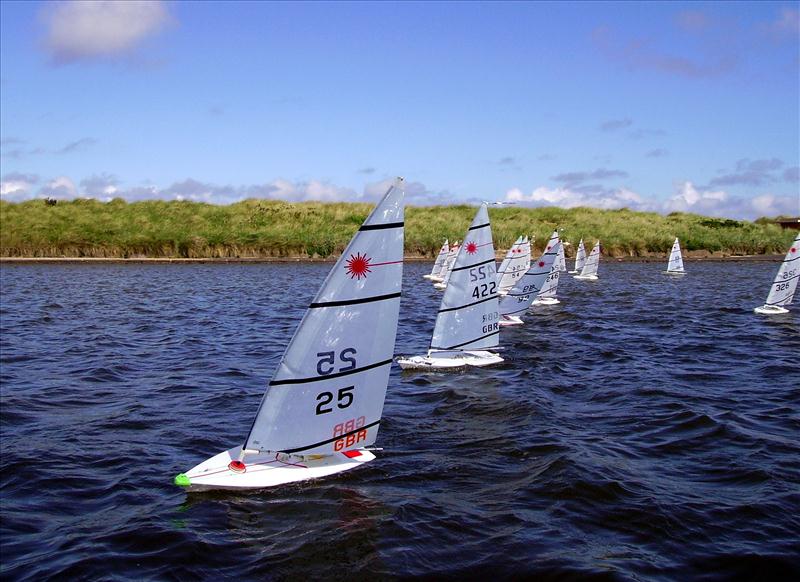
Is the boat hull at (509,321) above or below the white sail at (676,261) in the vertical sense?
below

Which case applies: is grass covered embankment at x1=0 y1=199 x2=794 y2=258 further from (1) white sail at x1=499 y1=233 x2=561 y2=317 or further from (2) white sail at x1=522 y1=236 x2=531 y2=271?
(1) white sail at x1=499 y1=233 x2=561 y2=317

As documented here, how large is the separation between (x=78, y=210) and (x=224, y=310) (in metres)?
58.4

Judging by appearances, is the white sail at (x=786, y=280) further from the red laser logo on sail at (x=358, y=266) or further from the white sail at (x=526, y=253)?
the red laser logo on sail at (x=358, y=266)

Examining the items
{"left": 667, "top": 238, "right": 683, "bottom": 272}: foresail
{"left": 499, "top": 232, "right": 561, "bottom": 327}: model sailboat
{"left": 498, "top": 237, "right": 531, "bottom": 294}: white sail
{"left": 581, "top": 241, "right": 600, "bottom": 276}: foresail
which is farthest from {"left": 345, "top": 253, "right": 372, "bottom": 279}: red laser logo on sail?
{"left": 667, "top": 238, "right": 683, "bottom": 272}: foresail

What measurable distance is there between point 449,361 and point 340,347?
979 cm

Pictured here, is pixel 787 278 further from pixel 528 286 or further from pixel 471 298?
pixel 471 298

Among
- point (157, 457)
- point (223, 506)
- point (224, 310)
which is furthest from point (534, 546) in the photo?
point (224, 310)

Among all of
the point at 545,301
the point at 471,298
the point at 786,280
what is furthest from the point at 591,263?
the point at 471,298

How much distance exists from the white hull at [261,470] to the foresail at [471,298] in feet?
27.7

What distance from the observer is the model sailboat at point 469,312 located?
61.7 feet

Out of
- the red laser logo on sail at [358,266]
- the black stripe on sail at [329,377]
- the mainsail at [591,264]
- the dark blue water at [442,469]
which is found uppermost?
the red laser logo on sail at [358,266]

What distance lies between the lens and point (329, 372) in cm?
1011

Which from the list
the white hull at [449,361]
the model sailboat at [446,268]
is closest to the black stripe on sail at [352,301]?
the white hull at [449,361]

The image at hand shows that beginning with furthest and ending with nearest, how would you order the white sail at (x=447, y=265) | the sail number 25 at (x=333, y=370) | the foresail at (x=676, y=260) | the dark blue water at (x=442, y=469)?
the foresail at (x=676, y=260) < the white sail at (x=447, y=265) < the sail number 25 at (x=333, y=370) < the dark blue water at (x=442, y=469)
